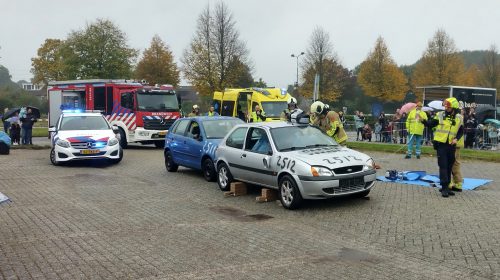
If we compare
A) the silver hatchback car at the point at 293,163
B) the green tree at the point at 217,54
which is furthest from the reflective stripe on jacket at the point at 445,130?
the green tree at the point at 217,54

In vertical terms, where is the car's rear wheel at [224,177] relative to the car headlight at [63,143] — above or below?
below

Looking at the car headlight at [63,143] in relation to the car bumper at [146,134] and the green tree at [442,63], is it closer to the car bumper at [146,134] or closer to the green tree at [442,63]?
the car bumper at [146,134]

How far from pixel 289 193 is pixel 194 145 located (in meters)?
4.42

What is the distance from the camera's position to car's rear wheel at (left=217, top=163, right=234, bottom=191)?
33.9 feet

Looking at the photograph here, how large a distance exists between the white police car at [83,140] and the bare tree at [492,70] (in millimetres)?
52220

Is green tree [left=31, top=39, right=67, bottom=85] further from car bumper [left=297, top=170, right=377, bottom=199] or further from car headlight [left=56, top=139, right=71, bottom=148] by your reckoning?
car bumper [left=297, top=170, right=377, bottom=199]

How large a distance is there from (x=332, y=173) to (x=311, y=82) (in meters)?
42.8

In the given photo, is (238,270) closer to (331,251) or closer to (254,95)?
(331,251)

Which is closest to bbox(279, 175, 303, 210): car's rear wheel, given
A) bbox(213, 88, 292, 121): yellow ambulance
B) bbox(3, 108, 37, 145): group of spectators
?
bbox(213, 88, 292, 121): yellow ambulance

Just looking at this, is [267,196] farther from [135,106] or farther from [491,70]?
[491,70]

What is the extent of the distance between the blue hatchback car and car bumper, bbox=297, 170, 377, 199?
12.3 feet

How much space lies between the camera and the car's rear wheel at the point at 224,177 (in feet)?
33.9

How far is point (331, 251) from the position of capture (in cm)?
607

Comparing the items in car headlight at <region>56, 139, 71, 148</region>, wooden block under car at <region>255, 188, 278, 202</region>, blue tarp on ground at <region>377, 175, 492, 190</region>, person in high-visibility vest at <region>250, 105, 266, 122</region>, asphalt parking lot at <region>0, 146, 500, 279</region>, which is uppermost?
person in high-visibility vest at <region>250, 105, 266, 122</region>
